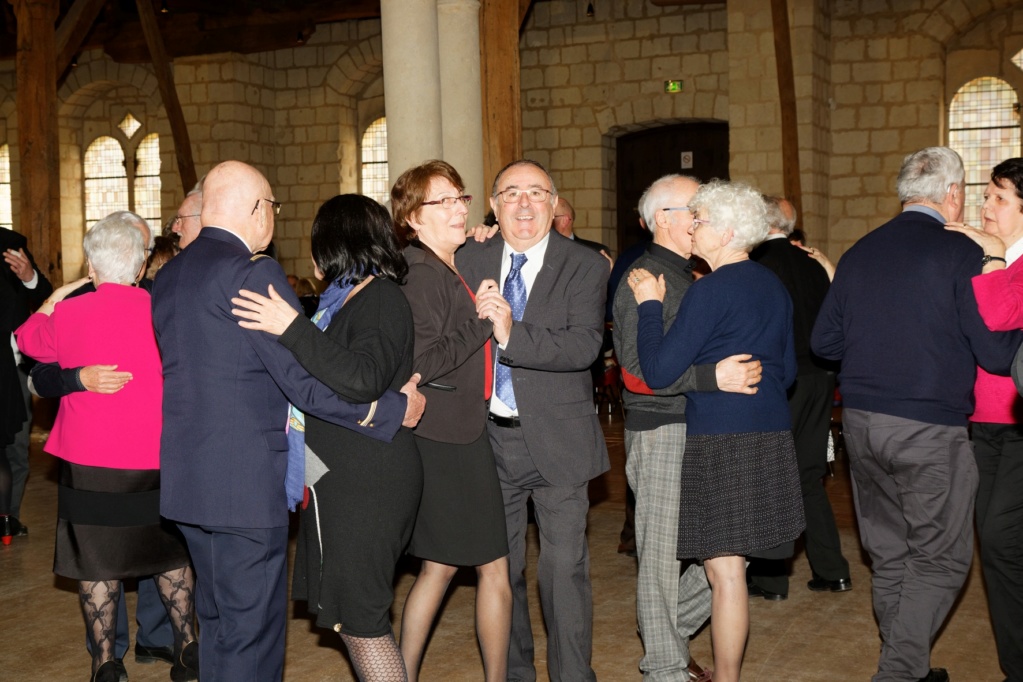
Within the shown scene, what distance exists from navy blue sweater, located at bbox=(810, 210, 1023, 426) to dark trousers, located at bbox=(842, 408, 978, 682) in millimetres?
69

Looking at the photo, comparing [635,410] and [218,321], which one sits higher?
[218,321]

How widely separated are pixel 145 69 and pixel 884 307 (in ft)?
45.8

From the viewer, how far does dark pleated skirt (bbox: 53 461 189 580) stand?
364 centimetres

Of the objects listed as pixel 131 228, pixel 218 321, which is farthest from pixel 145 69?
pixel 218 321

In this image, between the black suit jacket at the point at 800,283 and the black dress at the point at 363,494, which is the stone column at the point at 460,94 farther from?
the black dress at the point at 363,494

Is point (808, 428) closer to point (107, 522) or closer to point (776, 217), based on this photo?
point (776, 217)

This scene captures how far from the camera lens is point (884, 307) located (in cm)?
345

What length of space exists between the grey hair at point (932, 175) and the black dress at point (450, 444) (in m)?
1.50

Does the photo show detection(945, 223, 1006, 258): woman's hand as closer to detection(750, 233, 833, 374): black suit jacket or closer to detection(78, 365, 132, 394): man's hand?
detection(750, 233, 833, 374): black suit jacket

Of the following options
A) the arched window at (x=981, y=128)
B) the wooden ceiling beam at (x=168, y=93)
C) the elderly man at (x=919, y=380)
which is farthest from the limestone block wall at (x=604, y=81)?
the elderly man at (x=919, y=380)

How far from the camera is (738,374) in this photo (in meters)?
3.12

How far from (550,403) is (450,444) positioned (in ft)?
1.42

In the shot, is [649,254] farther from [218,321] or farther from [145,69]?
[145,69]

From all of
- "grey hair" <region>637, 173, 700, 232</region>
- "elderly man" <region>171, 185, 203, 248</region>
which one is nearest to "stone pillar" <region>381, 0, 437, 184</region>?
"elderly man" <region>171, 185, 203, 248</region>
